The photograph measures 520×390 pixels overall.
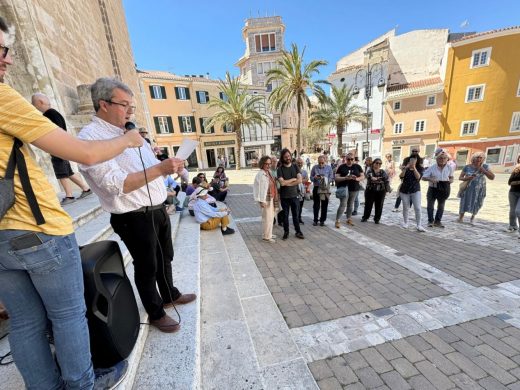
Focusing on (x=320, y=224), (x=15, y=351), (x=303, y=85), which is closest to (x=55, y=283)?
(x=15, y=351)

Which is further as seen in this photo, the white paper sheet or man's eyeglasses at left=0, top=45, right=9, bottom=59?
the white paper sheet

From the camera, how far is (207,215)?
207 inches

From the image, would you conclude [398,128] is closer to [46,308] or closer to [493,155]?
[493,155]

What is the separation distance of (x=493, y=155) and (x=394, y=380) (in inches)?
1133

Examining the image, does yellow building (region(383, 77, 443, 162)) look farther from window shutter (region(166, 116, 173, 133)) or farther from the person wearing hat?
the person wearing hat

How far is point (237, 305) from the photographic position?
2713 mm

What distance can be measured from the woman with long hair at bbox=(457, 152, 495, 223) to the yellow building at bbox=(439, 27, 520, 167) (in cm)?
2134

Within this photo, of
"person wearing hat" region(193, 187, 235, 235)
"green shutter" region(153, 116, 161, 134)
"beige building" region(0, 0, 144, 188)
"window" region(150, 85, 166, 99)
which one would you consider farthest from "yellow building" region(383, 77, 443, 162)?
"beige building" region(0, 0, 144, 188)

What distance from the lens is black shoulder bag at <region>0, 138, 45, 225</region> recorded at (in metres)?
0.97

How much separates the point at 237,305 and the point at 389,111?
30161 mm

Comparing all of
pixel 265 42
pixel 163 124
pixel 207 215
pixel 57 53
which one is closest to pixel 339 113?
pixel 163 124

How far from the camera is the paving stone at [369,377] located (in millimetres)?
1967

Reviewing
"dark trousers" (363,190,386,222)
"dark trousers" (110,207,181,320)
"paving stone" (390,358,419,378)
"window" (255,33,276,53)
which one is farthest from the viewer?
"window" (255,33,276,53)

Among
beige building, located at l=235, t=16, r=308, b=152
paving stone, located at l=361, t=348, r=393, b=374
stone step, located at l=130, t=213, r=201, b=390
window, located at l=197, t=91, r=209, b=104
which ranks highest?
beige building, located at l=235, t=16, r=308, b=152
